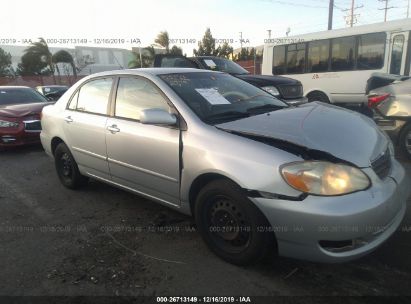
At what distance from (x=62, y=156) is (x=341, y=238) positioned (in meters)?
3.95

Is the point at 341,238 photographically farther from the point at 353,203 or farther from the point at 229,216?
the point at 229,216

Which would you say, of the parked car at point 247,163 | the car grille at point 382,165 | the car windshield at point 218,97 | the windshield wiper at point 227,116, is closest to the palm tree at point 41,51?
the parked car at point 247,163

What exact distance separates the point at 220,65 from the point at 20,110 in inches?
188

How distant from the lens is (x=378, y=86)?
6746 millimetres

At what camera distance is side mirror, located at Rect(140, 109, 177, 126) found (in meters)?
3.08

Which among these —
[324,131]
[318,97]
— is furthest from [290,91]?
[324,131]

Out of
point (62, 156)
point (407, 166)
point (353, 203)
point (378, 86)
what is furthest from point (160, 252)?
point (378, 86)

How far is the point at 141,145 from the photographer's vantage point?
11.4ft

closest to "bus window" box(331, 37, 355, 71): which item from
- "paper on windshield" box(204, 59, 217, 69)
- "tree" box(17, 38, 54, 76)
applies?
"paper on windshield" box(204, 59, 217, 69)

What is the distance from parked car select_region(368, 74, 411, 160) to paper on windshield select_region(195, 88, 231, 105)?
3.62m

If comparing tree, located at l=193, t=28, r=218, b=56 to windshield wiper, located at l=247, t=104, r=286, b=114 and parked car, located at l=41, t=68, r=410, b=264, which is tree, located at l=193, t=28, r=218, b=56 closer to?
parked car, located at l=41, t=68, r=410, b=264

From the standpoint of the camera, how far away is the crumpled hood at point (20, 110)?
24.0 ft

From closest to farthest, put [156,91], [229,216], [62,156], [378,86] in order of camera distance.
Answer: [229,216]
[156,91]
[62,156]
[378,86]

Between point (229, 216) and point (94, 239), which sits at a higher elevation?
point (229, 216)
